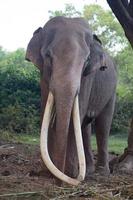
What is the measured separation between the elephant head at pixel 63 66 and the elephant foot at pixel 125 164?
2.69m

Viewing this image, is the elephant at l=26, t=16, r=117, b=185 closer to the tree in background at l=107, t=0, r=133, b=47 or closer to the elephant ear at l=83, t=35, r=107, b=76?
the elephant ear at l=83, t=35, r=107, b=76

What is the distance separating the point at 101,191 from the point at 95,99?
4.51 m

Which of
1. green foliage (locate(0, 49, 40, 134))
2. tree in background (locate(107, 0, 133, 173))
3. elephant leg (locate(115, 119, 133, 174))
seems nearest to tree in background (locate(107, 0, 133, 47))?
tree in background (locate(107, 0, 133, 173))

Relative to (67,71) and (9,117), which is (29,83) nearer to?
(9,117)

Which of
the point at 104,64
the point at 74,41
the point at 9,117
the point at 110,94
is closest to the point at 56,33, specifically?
the point at 74,41

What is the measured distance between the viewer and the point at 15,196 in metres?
5.27

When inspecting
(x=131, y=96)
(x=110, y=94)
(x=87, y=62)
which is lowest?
(x=131, y=96)

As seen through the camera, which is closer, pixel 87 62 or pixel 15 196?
pixel 15 196

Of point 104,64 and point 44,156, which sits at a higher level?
point 104,64

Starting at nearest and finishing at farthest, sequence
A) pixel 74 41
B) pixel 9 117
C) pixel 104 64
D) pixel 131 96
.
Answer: pixel 74 41 → pixel 104 64 → pixel 9 117 → pixel 131 96

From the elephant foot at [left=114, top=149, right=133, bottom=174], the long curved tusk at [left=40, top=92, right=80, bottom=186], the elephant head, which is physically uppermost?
the elephant head

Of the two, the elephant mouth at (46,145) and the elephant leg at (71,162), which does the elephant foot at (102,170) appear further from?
the elephant mouth at (46,145)

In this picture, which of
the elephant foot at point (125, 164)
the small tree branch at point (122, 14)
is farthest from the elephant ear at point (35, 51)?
the small tree branch at point (122, 14)

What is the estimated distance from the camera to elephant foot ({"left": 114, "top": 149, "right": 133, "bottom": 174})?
10571 mm
